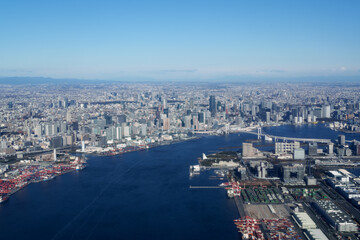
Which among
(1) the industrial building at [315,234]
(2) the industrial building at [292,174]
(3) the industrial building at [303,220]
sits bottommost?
(1) the industrial building at [315,234]

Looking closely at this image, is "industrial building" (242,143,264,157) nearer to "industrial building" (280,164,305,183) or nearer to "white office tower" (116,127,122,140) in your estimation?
"industrial building" (280,164,305,183)

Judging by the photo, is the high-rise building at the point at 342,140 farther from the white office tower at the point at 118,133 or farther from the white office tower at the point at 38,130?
the white office tower at the point at 38,130

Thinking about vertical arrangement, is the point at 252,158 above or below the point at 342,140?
below

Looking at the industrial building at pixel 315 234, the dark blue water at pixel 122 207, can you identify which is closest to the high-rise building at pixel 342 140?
the dark blue water at pixel 122 207

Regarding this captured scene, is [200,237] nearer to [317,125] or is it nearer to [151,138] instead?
[151,138]

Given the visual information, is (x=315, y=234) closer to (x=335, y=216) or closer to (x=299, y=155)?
(x=335, y=216)

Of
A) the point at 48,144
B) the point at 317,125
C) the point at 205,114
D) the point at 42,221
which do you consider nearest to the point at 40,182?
the point at 42,221

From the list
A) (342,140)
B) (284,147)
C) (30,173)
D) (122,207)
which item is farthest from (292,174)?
(30,173)
